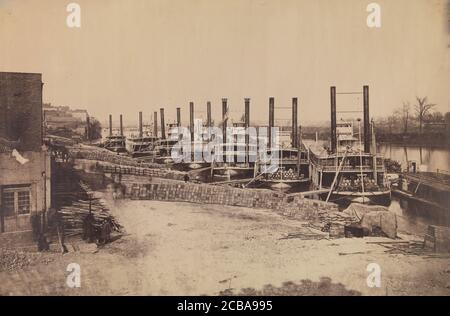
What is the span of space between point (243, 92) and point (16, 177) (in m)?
3.28

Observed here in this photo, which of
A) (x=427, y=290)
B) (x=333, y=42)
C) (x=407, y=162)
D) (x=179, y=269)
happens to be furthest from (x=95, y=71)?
(x=427, y=290)

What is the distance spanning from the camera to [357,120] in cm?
555

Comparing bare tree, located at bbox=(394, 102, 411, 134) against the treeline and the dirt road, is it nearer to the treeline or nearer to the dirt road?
the treeline

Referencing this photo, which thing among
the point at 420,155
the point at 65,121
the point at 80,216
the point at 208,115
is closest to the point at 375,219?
the point at 420,155

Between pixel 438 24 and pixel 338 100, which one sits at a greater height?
pixel 438 24

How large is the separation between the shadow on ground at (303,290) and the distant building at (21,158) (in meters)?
2.79

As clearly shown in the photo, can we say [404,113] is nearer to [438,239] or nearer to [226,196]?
[438,239]

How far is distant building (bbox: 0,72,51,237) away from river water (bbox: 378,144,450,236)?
4.77 metres

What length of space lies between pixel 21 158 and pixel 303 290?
4137mm

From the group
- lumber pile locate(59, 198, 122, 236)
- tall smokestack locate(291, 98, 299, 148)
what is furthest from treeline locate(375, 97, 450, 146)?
lumber pile locate(59, 198, 122, 236)

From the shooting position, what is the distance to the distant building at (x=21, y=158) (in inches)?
199

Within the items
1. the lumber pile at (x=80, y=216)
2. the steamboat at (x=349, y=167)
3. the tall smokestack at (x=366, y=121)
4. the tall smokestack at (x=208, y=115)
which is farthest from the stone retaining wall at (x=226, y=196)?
the tall smokestack at (x=366, y=121)

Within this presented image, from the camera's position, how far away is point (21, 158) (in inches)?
200
